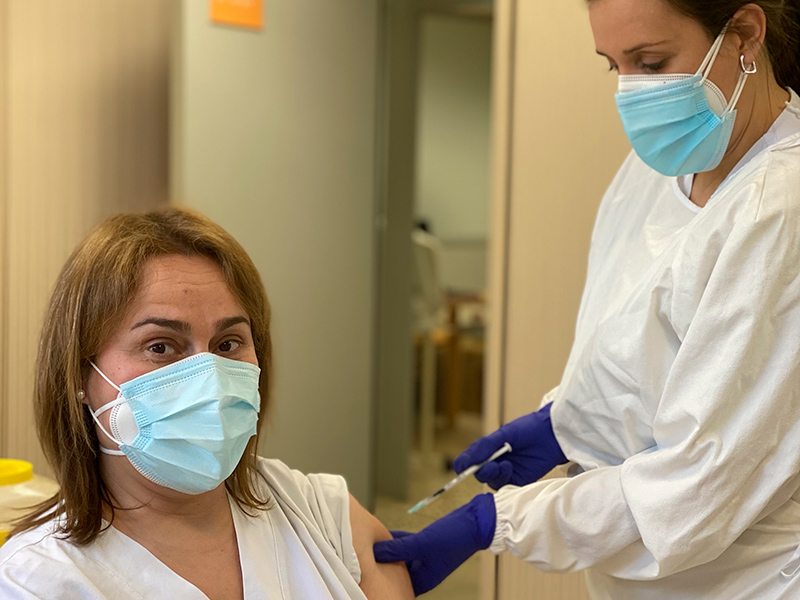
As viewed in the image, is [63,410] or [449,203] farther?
[449,203]

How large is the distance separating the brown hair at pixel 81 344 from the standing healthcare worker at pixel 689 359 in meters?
0.50

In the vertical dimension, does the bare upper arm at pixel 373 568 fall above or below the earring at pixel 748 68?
below

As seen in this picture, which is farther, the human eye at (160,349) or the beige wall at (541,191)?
the beige wall at (541,191)

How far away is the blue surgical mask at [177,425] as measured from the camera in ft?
3.93

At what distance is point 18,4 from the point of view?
2.81 meters

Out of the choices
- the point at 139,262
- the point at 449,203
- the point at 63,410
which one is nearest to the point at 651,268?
the point at 139,262

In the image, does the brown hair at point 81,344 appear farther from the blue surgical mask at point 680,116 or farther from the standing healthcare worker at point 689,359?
the blue surgical mask at point 680,116

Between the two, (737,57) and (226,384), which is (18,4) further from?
(737,57)

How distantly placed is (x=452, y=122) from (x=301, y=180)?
119 inches

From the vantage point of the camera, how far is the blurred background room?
2.34 meters

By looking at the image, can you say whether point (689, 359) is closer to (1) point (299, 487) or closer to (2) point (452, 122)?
(1) point (299, 487)

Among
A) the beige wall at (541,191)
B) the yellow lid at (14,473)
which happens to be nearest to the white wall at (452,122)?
the beige wall at (541,191)

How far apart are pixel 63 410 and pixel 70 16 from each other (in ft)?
6.94

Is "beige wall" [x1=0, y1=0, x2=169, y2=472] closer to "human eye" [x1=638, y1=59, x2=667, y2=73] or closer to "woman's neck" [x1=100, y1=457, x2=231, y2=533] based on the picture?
"woman's neck" [x1=100, y1=457, x2=231, y2=533]
